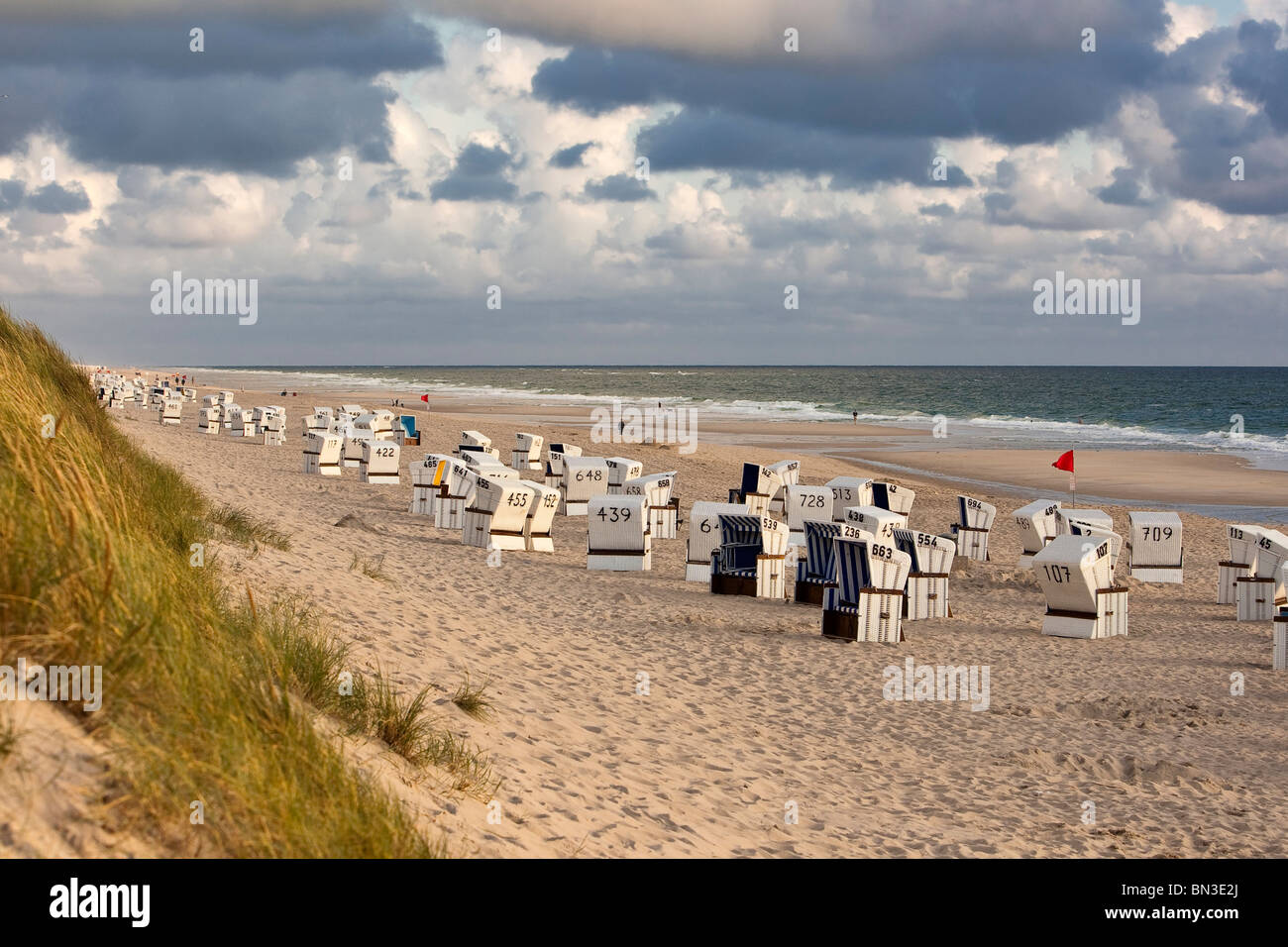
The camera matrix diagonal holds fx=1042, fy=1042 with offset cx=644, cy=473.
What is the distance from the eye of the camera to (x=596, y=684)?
9.73 meters

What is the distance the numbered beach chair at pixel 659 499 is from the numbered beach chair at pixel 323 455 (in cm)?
1036

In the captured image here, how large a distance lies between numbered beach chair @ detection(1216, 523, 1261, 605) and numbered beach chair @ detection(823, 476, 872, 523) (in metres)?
6.67

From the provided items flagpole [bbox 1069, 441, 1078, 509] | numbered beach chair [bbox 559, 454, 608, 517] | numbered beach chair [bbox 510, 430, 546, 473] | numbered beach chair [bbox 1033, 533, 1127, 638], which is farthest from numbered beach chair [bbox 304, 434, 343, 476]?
numbered beach chair [bbox 1033, 533, 1127, 638]

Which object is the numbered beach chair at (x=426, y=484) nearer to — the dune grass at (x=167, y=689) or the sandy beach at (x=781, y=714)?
the sandy beach at (x=781, y=714)

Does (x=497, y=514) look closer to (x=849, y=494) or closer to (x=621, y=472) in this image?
(x=621, y=472)

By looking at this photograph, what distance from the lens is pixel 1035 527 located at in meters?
19.0

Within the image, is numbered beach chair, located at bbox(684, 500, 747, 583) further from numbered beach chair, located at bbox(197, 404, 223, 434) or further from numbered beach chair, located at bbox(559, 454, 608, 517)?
numbered beach chair, located at bbox(197, 404, 223, 434)

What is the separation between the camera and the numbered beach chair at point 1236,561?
1548cm

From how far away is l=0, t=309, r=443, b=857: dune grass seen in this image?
12.6 feet

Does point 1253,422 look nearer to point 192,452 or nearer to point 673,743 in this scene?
point 192,452

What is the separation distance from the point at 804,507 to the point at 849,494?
134 centimetres

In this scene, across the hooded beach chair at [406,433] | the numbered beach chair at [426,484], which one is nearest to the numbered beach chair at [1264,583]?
the numbered beach chair at [426,484]
